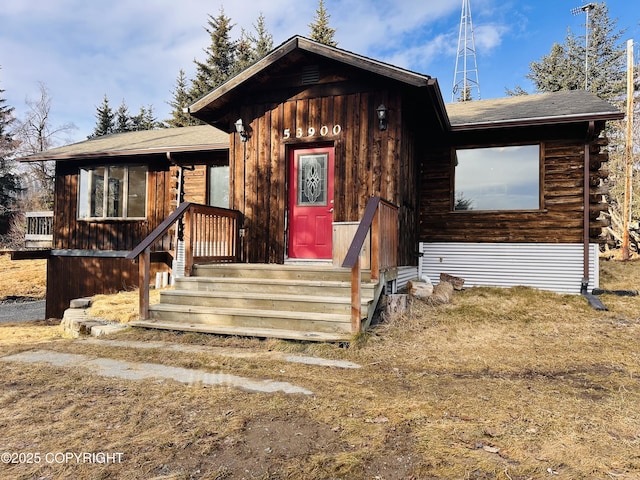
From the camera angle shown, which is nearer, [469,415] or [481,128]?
[469,415]

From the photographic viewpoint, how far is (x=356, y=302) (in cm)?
435

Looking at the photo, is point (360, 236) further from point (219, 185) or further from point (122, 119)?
point (122, 119)

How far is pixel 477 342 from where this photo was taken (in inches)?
176

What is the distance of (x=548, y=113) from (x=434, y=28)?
25.8m

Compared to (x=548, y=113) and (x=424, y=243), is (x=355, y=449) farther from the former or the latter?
(x=548, y=113)

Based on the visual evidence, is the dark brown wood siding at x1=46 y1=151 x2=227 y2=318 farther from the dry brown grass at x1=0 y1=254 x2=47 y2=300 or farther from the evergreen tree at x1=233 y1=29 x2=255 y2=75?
the evergreen tree at x1=233 y1=29 x2=255 y2=75

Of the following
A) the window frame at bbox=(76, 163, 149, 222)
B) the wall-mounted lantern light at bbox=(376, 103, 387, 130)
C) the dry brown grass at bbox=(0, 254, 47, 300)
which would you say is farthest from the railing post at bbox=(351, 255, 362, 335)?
the dry brown grass at bbox=(0, 254, 47, 300)

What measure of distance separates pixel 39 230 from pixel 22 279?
9.91 m

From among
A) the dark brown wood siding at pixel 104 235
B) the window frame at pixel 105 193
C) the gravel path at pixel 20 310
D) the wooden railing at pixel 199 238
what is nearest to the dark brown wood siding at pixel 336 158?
the wooden railing at pixel 199 238

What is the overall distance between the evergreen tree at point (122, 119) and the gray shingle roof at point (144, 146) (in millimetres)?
23926

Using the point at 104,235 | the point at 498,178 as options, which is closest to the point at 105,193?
the point at 104,235

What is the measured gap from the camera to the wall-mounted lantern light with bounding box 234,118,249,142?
723 centimetres

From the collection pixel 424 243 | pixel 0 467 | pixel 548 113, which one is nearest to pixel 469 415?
pixel 0 467

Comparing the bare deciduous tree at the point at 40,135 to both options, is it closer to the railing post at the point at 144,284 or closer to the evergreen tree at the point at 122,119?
the evergreen tree at the point at 122,119
